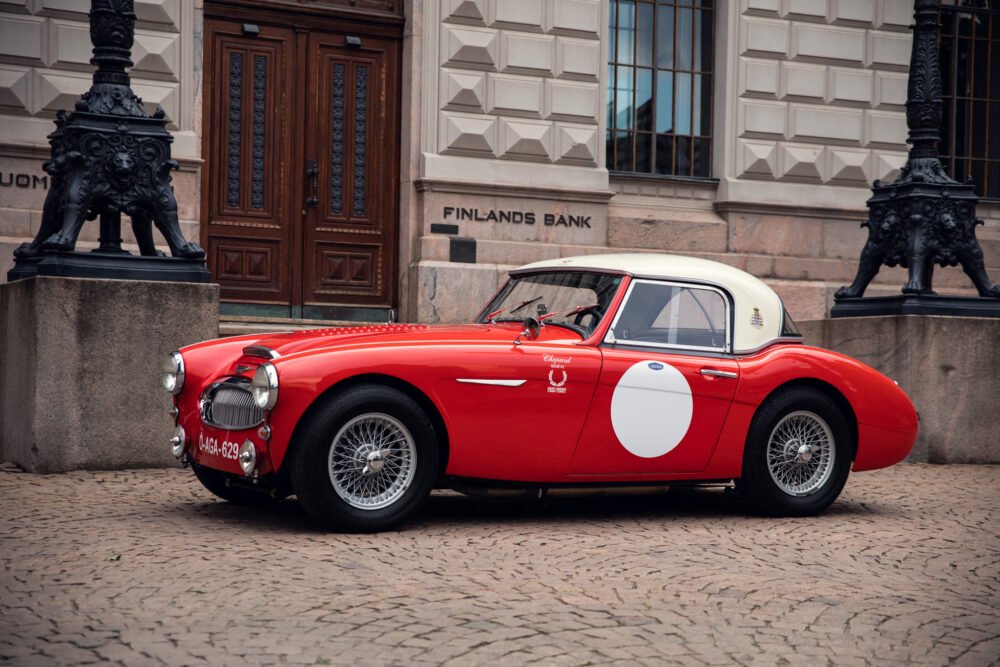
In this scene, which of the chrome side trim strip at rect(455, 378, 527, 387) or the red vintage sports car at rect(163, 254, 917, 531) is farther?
the chrome side trim strip at rect(455, 378, 527, 387)

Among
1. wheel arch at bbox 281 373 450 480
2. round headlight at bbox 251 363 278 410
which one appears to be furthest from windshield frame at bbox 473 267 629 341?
round headlight at bbox 251 363 278 410

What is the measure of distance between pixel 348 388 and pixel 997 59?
44.3 ft

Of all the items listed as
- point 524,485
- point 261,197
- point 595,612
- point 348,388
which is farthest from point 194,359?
point 261,197

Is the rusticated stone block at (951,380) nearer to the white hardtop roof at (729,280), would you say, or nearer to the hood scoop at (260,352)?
the white hardtop roof at (729,280)

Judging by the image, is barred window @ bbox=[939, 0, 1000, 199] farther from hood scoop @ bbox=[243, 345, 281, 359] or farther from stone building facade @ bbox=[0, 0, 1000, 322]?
hood scoop @ bbox=[243, 345, 281, 359]

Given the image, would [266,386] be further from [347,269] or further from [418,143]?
[418,143]

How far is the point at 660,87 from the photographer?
15727 mm

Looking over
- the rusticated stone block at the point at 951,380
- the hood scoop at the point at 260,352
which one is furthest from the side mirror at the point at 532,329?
the rusticated stone block at the point at 951,380

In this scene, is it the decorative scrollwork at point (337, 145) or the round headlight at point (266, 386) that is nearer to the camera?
the round headlight at point (266, 386)

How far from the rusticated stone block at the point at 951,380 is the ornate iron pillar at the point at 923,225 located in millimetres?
225

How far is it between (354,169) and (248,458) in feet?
27.3

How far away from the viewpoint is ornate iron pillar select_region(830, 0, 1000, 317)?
11.3 metres

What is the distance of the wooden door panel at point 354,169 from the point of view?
46.5ft

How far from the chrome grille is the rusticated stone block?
6.42m
